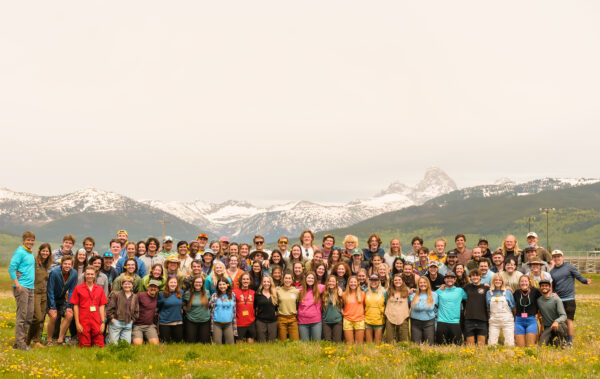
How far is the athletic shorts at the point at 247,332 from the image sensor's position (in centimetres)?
1670

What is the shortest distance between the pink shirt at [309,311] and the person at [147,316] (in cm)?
470

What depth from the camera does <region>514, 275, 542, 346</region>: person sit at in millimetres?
15609

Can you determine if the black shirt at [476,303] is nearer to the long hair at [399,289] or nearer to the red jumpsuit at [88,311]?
the long hair at [399,289]

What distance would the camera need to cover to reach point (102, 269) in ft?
53.9

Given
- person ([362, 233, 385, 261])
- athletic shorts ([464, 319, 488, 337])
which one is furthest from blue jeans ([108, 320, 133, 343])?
athletic shorts ([464, 319, 488, 337])

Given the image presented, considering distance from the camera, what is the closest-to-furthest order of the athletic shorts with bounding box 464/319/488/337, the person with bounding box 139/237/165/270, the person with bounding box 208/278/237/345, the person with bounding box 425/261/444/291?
1. the athletic shorts with bounding box 464/319/488/337
2. the person with bounding box 208/278/237/345
3. the person with bounding box 425/261/444/291
4. the person with bounding box 139/237/165/270

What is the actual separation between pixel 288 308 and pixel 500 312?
6.74 meters

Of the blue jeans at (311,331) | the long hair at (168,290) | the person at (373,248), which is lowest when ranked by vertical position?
the blue jeans at (311,331)

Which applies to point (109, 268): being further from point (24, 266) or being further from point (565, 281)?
point (565, 281)

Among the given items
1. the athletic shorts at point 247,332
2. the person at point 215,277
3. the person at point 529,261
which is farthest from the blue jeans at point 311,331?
the person at point 529,261

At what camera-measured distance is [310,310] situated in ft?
54.5

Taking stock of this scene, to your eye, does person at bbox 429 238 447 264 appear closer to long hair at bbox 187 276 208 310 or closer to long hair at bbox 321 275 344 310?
long hair at bbox 321 275 344 310

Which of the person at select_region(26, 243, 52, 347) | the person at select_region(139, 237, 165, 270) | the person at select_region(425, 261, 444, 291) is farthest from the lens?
the person at select_region(139, 237, 165, 270)

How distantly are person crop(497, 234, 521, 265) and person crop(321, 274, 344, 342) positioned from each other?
234 inches
